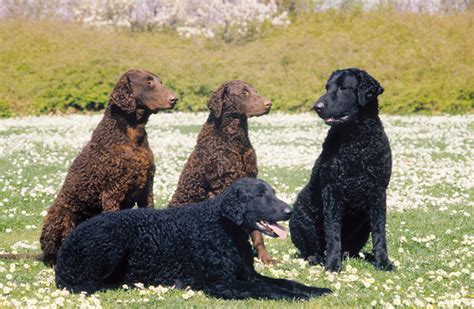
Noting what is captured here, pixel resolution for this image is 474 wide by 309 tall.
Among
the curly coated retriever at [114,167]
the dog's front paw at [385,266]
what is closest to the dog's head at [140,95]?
the curly coated retriever at [114,167]

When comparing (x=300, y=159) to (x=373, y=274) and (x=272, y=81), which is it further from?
(x=272, y=81)

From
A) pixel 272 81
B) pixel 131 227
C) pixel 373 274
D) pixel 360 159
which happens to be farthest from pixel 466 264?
pixel 272 81

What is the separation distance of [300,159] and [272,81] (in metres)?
13.6

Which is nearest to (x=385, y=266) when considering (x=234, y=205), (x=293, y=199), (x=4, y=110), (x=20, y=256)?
(x=234, y=205)

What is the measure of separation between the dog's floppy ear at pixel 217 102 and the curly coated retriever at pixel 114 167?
0.40 meters

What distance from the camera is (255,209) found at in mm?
5488

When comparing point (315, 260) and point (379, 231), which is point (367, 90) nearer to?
point (379, 231)

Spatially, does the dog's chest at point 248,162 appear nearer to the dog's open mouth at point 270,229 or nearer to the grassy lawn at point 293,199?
the grassy lawn at point 293,199

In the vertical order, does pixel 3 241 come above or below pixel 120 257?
below

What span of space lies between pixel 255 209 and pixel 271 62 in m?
24.0

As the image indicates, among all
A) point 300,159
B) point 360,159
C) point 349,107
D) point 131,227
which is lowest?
point 300,159

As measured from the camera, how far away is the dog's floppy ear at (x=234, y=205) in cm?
547

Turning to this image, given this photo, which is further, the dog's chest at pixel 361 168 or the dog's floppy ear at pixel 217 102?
the dog's floppy ear at pixel 217 102

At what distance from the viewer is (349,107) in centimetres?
643
